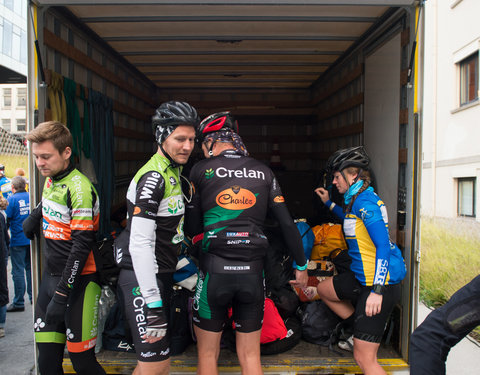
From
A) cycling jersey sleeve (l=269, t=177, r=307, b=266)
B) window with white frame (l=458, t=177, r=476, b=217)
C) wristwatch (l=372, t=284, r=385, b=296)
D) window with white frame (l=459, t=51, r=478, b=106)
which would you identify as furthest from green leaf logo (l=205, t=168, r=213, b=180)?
window with white frame (l=459, t=51, r=478, b=106)

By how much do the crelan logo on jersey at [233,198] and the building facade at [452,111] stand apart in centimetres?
989

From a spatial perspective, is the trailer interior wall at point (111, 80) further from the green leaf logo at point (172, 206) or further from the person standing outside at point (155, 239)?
the green leaf logo at point (172, 206)

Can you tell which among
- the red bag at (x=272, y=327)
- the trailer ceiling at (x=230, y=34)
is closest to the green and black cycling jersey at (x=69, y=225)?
the trailer ceiling at (x=230, y=34)

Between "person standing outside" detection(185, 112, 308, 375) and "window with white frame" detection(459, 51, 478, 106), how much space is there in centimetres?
1089

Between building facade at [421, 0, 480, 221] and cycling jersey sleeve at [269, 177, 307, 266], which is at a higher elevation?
building facade at [421, 0, 480, 221]

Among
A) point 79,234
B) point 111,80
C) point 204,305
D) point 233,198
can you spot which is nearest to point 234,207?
point 233,198

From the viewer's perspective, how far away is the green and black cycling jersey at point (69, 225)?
2.74m

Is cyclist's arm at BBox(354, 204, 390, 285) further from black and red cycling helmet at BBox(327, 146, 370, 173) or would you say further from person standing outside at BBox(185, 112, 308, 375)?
person standing outside at BBox(185, 112, 308, 375)

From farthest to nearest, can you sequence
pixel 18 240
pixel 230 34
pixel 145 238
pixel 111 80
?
pixel 18 240 < pixel 111 80 < pixel 230 34 < pixel 145 238

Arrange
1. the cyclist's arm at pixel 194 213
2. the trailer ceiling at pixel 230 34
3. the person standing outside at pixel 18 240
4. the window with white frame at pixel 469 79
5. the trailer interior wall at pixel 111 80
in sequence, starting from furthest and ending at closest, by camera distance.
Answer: the window with white frame at pixel 469 79 → the person standing outside at pixel 18 240 → the trailer ceiling at pixel 230 34 → the trailer interior wall at pixel 111 80 → the cyclist's arm at pixel 194 213

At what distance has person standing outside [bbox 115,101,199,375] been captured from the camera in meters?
2.50

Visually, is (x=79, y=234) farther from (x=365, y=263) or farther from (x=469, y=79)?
(x=469, y=79)

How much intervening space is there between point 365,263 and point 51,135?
2.45 meters

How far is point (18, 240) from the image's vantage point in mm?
6086
